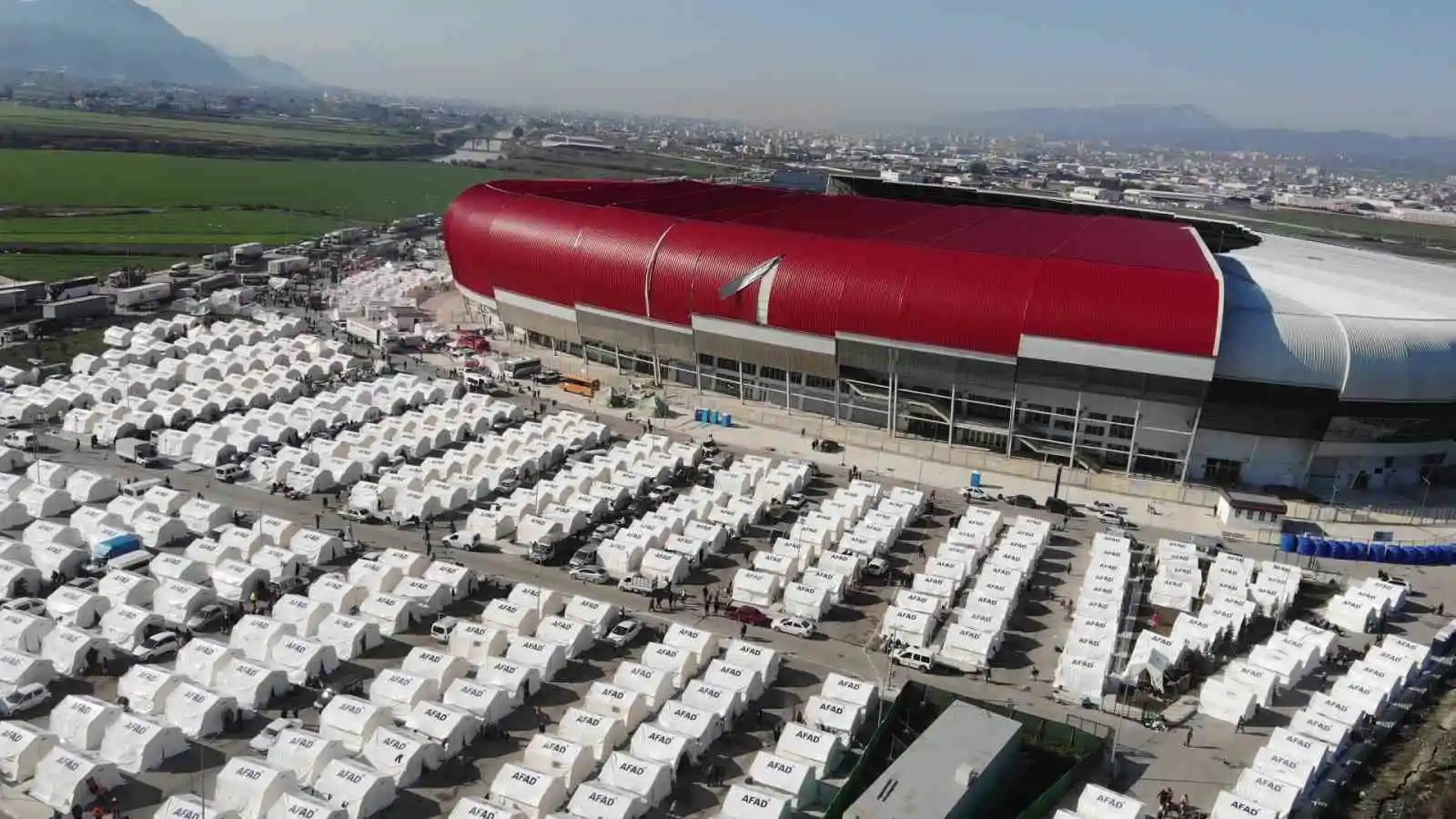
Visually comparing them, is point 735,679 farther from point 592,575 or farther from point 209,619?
point 209,619

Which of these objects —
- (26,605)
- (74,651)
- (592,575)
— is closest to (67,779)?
(74,651)

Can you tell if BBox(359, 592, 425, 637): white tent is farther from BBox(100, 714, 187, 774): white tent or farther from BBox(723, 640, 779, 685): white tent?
BBox(723, 640, 779, 685): white tent

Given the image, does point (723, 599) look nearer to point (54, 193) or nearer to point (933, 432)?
point (933, 432)

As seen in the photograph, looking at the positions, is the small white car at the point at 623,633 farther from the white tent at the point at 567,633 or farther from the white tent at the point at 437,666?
the white tent at the point at 437,666

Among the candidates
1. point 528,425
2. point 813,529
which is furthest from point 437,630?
point 528,425

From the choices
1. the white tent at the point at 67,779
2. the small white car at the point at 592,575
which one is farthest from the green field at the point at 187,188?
the white tent at the point at 67,779

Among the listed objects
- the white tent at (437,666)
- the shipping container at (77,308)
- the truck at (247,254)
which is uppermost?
the truck at (247,254)

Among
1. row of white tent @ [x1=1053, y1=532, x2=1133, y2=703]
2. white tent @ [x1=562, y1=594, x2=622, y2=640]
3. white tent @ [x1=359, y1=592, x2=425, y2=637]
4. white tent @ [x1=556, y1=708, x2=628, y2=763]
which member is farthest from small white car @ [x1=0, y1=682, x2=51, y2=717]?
row of white tent @ [x1=1053, y1=532, x2=1133, y2=703]
